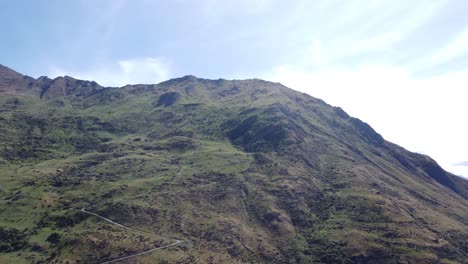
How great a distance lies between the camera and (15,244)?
192375mm

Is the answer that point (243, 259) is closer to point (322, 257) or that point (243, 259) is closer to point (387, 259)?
point (322, 257)

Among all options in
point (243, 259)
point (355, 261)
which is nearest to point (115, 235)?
point (243, 259)

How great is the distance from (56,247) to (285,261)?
106436 mm

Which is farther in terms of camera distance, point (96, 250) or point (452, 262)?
point (452, 262)

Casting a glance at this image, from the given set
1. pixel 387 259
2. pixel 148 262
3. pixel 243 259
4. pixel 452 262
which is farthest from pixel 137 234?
pixel 452 262

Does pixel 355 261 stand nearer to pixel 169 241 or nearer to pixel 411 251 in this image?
pixel 411 251

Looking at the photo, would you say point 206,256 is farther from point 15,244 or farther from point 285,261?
point 15,244

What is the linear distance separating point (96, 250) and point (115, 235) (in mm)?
13300

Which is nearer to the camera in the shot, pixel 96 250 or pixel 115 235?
pixel 96 250

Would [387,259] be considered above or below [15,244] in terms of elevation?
above

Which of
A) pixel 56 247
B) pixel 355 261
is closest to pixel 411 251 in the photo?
pixel 355 261

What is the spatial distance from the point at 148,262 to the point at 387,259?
365 ft

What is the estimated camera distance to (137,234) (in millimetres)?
197625

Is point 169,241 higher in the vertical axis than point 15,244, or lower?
higher
